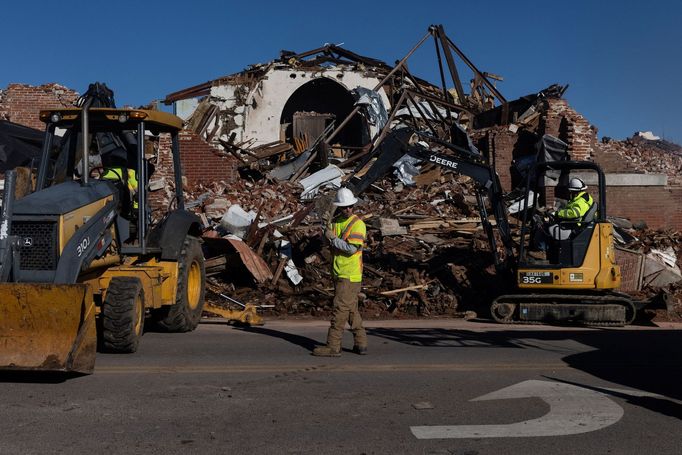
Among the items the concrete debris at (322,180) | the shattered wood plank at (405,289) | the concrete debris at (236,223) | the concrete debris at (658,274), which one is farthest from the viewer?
the concrete debris at (322,180)

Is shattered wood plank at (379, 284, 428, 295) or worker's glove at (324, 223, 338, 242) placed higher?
worker's glove at (324, 223, 338, 242)

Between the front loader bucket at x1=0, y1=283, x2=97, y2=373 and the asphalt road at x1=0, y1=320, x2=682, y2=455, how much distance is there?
1.04 ft

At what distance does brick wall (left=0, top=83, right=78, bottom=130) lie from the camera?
968 inches

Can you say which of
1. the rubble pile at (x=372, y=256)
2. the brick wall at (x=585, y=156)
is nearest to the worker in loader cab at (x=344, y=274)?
the rubble pile at (x=372, y=256)

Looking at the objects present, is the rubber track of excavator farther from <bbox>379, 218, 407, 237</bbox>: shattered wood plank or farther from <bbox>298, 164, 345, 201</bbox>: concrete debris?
<bbox>298, 164, 345, 201</bbox>: concrete debris

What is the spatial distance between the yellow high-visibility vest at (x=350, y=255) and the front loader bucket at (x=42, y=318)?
9.97 feet

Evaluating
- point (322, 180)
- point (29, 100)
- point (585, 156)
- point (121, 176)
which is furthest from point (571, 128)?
point (29, 100)

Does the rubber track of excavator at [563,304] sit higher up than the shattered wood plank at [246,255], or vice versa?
the shattered wood plank at [246,255]

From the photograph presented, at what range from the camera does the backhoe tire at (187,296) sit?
34.1ft

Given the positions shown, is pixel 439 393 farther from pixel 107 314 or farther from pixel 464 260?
pixel 464 260

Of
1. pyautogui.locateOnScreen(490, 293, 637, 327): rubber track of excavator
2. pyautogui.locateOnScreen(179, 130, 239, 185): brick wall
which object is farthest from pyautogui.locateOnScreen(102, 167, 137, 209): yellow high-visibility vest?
pyautogui.locateOnScreen(179, 130, 239, 185): brick wall

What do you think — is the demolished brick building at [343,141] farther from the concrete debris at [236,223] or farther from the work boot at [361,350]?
the work boot at [361,350]

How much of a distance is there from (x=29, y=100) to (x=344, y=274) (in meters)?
19.2

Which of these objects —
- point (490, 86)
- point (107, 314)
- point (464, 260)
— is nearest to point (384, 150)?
point (464, 260)
